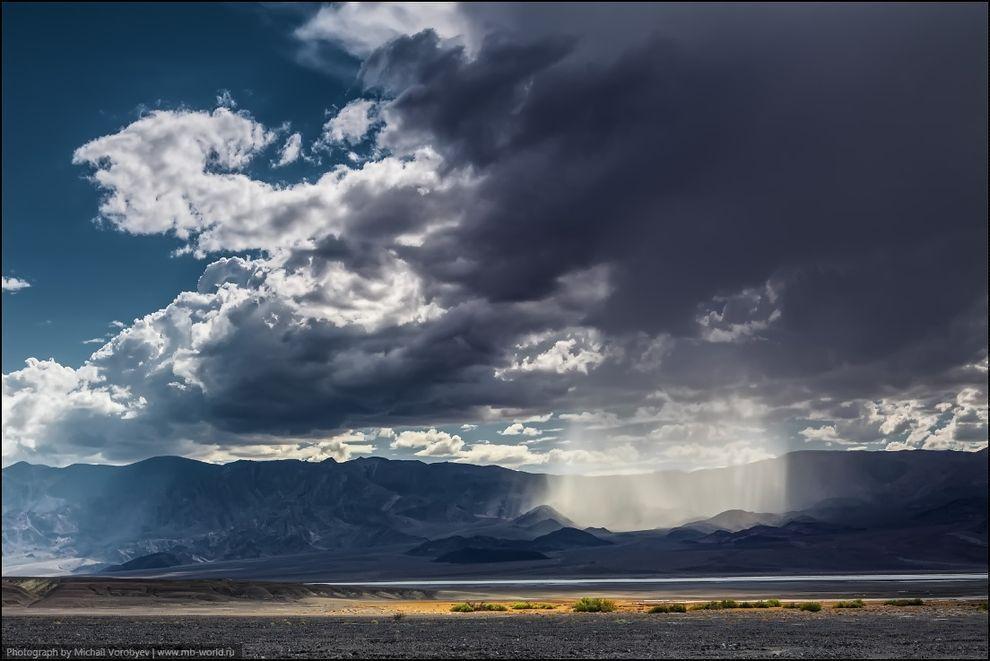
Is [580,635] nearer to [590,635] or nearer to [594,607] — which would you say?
[590,635]

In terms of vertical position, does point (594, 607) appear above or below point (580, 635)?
below

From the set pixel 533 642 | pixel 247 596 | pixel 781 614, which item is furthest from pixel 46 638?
pixel 247 596

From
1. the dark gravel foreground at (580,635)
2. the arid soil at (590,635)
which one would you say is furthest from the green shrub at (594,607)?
the dark gravel foreground at (580,635)

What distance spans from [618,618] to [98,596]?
345ft

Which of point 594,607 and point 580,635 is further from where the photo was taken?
point 594,607

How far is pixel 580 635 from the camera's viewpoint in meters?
61.1

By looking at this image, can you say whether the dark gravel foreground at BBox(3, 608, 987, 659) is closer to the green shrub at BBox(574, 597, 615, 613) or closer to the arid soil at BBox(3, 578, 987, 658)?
the arid soil at BBox(3, 578, 987, 658)

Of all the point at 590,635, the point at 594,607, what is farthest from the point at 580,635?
the point at 594,607

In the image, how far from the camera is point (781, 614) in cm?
8269

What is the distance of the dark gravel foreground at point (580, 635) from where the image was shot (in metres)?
49.4

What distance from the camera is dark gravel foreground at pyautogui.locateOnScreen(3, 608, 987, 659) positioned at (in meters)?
49.4

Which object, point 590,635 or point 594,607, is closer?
point 590,635

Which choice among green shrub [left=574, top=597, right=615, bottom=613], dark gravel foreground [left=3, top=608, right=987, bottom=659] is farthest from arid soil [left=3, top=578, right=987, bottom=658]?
green shrub [left=574, top=597, right=615, bottom=613]

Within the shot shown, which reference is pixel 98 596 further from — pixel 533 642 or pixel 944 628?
pixel 944 628
